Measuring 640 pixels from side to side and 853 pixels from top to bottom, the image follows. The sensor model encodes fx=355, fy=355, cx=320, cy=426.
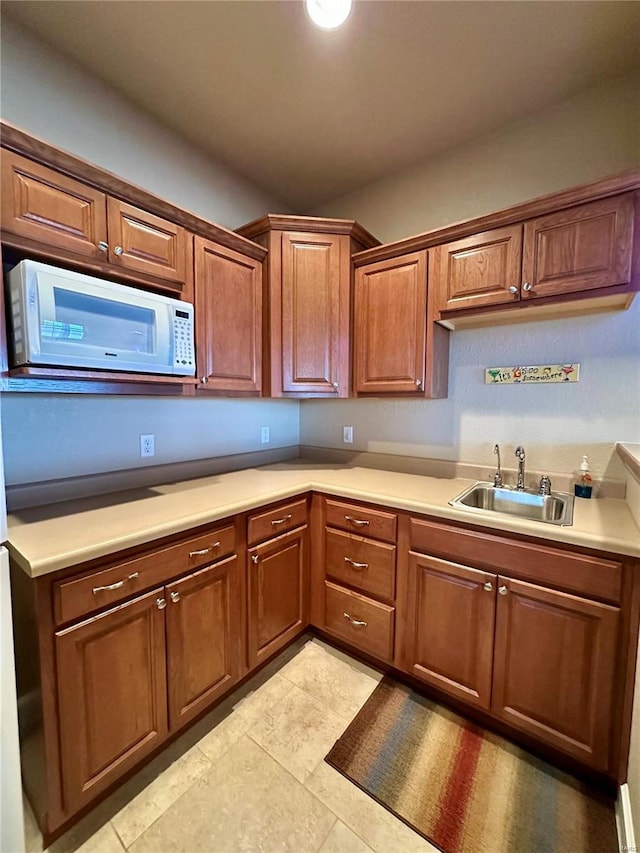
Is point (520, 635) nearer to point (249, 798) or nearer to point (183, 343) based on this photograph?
point (249, 798)

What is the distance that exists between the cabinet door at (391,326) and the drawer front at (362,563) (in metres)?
0.82

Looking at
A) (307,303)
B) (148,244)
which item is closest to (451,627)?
(307,303)

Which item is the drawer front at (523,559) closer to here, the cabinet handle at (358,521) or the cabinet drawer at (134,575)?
the cabinet handle at (358,521)

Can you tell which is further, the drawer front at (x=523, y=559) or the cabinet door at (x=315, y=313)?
the cabinet door at (x=315, y=313)

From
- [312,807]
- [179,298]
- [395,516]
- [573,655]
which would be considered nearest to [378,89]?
[179,298]

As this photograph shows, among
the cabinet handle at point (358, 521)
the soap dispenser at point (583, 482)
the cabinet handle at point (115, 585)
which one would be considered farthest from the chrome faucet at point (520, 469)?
the cabinet handle at point (115, 585)

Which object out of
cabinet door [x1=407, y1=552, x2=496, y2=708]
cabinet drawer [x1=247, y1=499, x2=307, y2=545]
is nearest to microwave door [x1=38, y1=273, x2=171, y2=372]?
cabinet drawer [x1=247, y1=499, x2=307, y2=545]

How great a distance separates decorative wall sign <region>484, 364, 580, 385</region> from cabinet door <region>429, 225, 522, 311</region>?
42cm

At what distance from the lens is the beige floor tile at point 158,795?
3.76ft

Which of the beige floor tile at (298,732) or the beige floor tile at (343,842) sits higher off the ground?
the beige floor tile at (298,732)

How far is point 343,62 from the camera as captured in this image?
1.51 meters

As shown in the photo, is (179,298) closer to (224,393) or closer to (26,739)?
(224,393)

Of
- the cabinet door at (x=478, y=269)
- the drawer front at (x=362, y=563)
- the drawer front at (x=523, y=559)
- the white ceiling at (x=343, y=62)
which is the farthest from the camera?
the drawer front at (x=362, y=563)

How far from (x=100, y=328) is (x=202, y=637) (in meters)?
1.25
